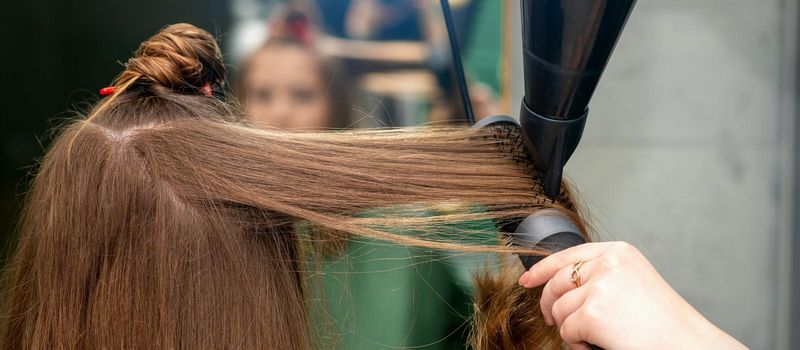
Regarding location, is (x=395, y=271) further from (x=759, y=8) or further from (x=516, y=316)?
(x=759, y=8)

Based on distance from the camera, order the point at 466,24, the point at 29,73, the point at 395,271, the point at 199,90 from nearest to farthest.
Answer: the point at 199,90, the point at 395,271, the point at 29,73, the point at 466,24

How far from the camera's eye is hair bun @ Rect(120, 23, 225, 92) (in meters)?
0.68

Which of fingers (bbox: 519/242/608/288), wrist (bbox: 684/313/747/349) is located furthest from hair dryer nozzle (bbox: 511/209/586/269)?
wrist (bbox: 684/313/747/349)

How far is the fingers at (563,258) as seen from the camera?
0.54 m

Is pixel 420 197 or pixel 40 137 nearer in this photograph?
pixel 420 197

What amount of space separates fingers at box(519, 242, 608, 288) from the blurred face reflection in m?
0.70

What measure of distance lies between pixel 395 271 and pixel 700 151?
1.17m

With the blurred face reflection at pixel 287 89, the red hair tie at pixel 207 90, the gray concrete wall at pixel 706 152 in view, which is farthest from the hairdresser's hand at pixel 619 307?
the gray concrete wall at pixel 706 152

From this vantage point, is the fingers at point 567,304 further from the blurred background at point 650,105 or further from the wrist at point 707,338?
the blurred background at point 650,105

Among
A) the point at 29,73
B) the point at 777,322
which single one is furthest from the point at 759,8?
the point at 29,73

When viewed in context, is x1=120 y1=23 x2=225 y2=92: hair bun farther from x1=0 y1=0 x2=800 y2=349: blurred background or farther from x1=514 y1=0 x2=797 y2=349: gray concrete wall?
x1=514 y1=0 x2=797 y2=349: gray concrete wall

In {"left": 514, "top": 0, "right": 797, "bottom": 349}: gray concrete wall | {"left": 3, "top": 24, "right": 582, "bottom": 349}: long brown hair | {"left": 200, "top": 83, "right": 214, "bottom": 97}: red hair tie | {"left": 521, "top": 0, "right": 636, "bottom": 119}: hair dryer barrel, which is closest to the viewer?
{"left": 521, "top": 0, "right": 636, "bottom": 119}: hair dryer barrel

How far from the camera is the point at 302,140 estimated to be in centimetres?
64

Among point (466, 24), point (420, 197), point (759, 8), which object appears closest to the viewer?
point (420, 197)
